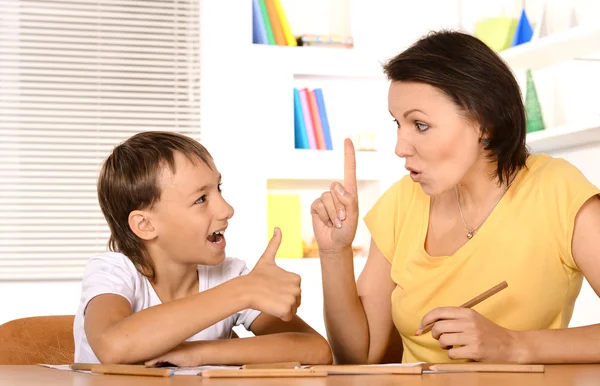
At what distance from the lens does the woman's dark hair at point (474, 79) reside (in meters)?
1.49

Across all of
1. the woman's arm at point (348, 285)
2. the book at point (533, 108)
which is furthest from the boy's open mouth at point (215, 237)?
the book at point (533, 108)

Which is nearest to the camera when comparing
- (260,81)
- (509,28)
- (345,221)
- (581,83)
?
(345,221)

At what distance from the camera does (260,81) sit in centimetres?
399

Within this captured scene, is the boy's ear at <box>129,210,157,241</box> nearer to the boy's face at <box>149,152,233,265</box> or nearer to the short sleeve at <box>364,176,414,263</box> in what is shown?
the boy's face at <box>149,152,233,265</box>

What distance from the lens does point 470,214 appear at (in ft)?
5.37

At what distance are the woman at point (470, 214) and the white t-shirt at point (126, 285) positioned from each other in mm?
227

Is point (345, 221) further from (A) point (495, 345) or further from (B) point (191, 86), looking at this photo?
(B) point (191, 86)

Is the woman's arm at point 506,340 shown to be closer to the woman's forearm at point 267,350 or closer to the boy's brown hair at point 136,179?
the woman's forearm at point 267,350

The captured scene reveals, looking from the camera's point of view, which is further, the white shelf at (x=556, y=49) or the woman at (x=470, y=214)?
the white shelf at (x=556, y=49)

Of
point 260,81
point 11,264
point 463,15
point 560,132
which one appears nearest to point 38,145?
point 11,264

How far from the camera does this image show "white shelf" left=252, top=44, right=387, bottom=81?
13.2ft

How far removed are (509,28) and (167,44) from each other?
173cm

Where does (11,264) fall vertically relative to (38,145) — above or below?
below

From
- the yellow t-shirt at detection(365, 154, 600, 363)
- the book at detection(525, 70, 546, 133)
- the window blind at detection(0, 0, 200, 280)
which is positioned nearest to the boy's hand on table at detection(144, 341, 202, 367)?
the yellow t-shirt at detection(365, 154, 600, 363)
